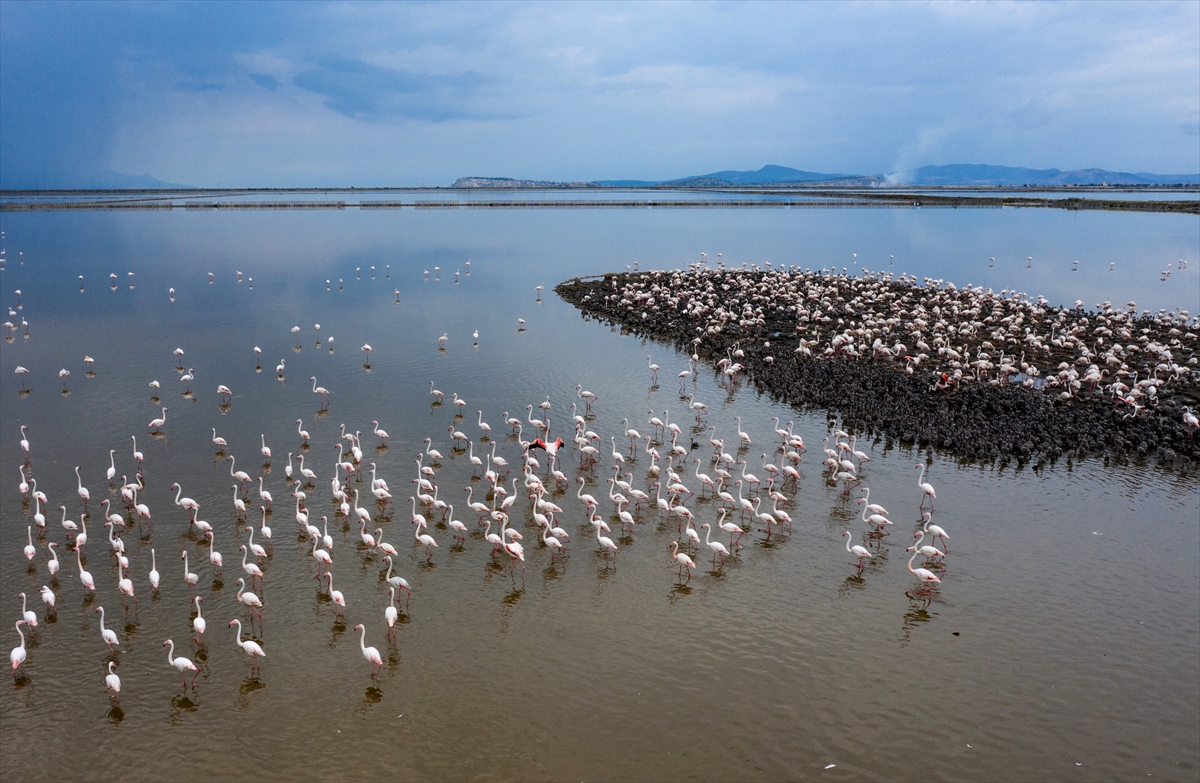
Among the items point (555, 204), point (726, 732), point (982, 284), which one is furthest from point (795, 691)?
point (555, 204)

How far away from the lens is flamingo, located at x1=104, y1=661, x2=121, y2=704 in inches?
443

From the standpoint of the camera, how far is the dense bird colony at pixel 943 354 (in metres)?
22.4

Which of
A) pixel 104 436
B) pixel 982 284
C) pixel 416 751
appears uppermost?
pixel 982 284

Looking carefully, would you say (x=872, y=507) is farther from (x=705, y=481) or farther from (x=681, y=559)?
(x=681, y=559)

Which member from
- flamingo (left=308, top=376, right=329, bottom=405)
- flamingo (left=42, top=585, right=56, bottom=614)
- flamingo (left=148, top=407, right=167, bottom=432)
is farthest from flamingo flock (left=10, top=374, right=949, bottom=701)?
flamingo (left=308, top=376, right=329, bottom=405)

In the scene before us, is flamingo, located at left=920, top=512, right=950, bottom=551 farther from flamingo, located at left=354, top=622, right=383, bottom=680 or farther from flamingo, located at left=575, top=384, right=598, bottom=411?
flamingo, located at left=575, top=384, right=598, bottom=411

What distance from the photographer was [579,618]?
13.9 metres

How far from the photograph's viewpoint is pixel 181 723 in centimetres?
1112

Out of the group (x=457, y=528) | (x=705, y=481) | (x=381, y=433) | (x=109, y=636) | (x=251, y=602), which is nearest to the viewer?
(x=109, y=636)

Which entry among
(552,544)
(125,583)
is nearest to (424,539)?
(552,544)

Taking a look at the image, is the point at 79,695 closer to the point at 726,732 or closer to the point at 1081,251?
the point at 726,732

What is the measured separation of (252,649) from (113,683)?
1858mm

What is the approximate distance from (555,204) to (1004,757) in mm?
147893

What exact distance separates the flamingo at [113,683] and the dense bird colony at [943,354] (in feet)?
63.7
